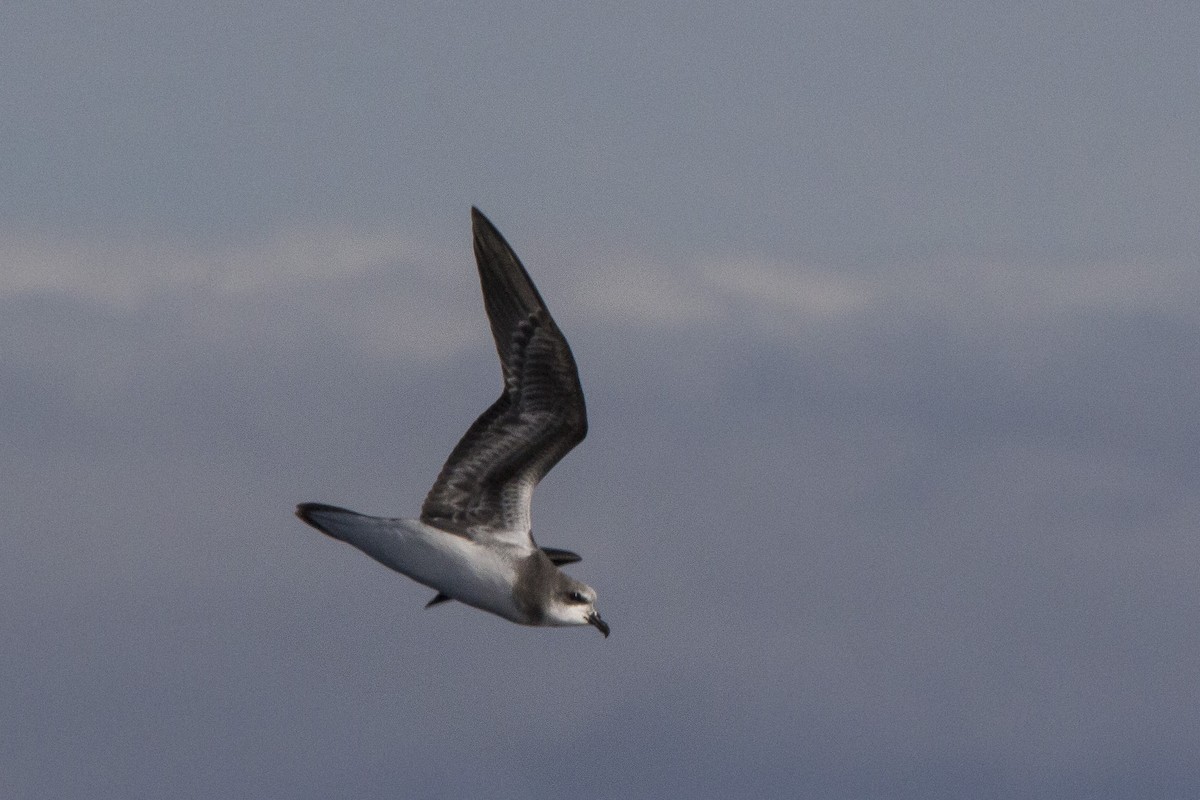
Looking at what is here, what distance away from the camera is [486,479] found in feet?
78.1

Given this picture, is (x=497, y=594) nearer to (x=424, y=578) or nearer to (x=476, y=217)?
(x=424, y=578)

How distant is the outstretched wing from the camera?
23578 millimetres

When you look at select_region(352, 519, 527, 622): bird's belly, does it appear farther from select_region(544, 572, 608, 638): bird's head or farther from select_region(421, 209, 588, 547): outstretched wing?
select_region(421, 209, 588, 547): outstretched wing

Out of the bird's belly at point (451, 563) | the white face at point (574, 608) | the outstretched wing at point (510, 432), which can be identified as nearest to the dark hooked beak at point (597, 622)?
the white face at point (574, 608)

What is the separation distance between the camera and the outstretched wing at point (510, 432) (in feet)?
77.4

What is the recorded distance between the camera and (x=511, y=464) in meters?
23.8

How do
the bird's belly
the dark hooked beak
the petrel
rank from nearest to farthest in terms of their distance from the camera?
the bird's belly, the petrel, the dark hooked beak

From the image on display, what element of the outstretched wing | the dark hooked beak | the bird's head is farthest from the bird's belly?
the dark hooked beak

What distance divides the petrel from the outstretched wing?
2 centimetres

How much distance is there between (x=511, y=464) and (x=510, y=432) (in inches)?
19.7

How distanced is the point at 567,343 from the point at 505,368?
Answer: 1.08 metres

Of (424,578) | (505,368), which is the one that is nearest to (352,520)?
(424,578)

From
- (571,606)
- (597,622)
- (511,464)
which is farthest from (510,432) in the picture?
(597,622)

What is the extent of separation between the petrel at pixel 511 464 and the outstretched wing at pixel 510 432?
16 mm
